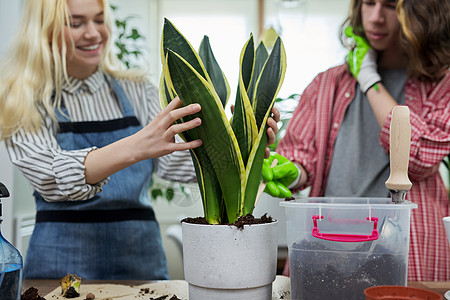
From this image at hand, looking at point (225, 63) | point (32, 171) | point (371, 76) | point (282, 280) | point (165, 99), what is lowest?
point (282, 280)

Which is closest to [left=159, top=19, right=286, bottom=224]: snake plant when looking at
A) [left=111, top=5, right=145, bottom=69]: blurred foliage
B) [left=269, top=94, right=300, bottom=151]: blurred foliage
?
[left=269, top=94, right=300, bottom=151]: blurred foliage

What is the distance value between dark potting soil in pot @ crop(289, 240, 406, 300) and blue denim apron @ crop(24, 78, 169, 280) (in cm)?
67

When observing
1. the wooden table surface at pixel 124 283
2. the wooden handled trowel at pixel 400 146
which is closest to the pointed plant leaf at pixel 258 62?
the wooden handled trowel at pixel 400 146

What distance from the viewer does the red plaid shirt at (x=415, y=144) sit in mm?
1186

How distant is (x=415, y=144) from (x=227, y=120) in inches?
26.1

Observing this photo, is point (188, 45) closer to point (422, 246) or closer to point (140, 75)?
point (140, 75)

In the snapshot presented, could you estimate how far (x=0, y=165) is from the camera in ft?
6.43

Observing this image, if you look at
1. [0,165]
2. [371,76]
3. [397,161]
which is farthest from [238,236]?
[0,165]

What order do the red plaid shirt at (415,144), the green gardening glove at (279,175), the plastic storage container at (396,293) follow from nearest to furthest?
Result: the plastic storage container at (396,293), the green gardening glove at (279,175), the red plaid shirt at (415,144)

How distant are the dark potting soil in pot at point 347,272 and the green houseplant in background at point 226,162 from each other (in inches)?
2.5

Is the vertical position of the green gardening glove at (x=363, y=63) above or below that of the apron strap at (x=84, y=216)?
above

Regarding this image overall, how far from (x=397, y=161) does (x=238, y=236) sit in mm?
265

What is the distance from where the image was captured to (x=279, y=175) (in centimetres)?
110

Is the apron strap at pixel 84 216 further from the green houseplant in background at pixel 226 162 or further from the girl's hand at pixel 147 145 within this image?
the green houseplant in background at pixel 226 162
